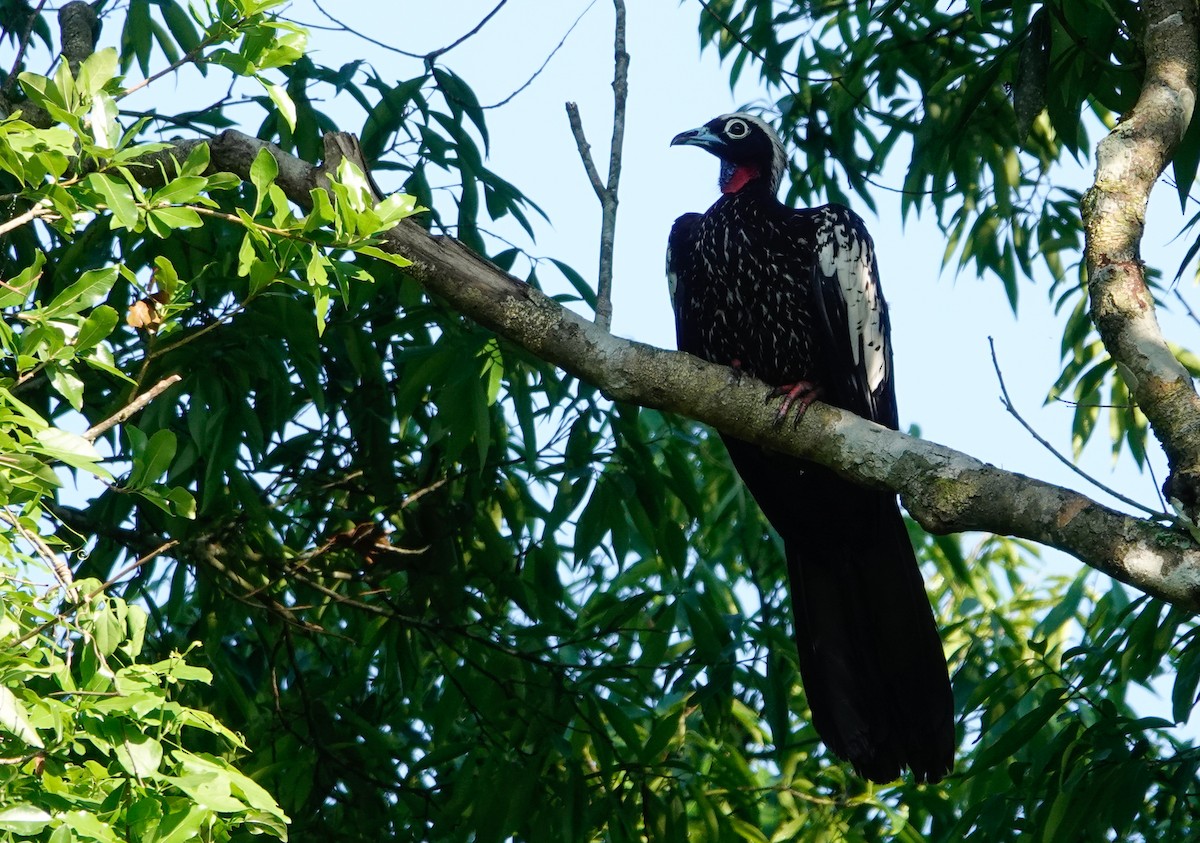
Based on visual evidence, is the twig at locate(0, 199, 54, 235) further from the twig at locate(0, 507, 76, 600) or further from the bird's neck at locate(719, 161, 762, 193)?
the bird's neck at locate(719, 161, 762, 193)

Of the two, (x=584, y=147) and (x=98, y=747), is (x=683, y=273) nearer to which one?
(x=584, y=147)

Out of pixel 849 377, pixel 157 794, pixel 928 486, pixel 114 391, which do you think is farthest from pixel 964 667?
pixel 157 794

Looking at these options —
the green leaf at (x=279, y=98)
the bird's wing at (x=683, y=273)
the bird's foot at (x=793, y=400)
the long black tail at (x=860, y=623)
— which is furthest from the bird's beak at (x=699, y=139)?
the green leaf at (x=279, y=98)

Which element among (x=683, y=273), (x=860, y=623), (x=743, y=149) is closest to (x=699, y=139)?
(x=743, y=149)

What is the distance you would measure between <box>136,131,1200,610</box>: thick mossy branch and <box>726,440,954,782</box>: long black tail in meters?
0.96

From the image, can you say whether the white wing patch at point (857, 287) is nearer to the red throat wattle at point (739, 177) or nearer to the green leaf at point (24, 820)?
the red throat wattle at point (739, 177)

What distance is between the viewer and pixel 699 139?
459 centimetres

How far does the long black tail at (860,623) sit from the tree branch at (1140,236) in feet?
4.42

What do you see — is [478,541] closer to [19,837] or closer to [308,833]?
[308,833]

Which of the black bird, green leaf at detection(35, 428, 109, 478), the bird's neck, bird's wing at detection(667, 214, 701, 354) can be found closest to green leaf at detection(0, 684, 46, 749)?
green leaf at detection(35, 428, 109, 478)

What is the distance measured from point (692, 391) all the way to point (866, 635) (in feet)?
3.83

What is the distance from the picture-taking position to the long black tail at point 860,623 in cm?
344

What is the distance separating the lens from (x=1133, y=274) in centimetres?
238

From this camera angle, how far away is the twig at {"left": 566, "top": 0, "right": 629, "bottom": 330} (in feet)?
9.35
